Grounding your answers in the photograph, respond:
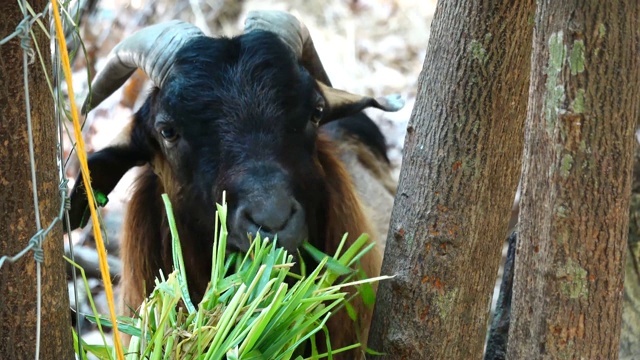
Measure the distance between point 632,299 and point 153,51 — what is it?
108 inches

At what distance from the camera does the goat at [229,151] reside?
3.94 m

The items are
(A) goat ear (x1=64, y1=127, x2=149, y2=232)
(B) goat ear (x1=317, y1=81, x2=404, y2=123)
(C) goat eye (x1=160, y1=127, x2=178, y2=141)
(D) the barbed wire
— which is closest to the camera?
(D) the barbed wire

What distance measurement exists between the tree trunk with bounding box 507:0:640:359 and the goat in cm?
120

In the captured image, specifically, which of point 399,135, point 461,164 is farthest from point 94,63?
point 461,164

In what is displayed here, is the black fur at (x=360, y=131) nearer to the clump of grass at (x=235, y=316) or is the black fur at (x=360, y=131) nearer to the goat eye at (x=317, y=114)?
the goat eye at (x=317, y=114)

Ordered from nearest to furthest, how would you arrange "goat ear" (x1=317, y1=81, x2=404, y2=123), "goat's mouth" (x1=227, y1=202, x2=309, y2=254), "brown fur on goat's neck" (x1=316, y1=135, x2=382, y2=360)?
"goat's mouth" (x1=227, y1=202, x2=309, y2=254) → "brown fur on goat's neck" (x1=316, y1=135, x2=382, y2=360) → "goat ear" (x1=317, y1=81, x2=404, y2=123)

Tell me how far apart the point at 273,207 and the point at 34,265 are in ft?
4.29

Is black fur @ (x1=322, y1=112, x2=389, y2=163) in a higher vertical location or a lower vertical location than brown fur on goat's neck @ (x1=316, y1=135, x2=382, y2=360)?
higher

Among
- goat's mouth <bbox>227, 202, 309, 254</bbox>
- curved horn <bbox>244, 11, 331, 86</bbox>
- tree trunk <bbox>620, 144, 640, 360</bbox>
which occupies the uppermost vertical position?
curved horn <bbox>244, 11, 331, 86</bbox>

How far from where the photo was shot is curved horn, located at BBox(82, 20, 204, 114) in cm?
447

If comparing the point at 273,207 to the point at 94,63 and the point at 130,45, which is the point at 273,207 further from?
the point at 94,63

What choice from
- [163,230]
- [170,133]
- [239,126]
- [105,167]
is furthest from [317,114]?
[105,167]

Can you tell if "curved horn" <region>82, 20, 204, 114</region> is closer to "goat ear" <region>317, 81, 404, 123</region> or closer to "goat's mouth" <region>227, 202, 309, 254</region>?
"goat ear" <region>317, 81, 404, 123</region>

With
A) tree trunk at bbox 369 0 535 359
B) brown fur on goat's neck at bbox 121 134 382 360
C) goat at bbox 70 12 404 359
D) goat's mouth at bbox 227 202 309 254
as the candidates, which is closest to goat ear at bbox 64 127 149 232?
goat at bbox 70 12 404 359
